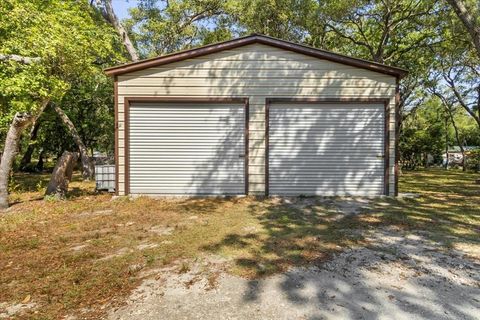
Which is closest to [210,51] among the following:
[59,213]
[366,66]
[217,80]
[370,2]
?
[217,80]

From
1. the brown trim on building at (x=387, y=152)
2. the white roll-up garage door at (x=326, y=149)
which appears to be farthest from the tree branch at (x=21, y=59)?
the brown trim on building at (x=387, y=152)

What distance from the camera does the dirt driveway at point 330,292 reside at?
2781 mm

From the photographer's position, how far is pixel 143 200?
7961mm

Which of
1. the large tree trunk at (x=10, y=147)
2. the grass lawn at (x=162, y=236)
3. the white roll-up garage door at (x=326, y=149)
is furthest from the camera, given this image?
the white roll-up garage door at (x=326, y=149)

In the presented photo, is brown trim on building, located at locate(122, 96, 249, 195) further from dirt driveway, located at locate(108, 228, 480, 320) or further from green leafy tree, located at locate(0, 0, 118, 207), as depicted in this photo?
dirt driveway, located at locate(108, 228, 480, 320)

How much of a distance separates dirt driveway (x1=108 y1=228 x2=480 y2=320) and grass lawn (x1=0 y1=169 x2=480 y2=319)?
0.81 feet

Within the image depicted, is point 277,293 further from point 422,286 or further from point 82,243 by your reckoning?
point 82,243

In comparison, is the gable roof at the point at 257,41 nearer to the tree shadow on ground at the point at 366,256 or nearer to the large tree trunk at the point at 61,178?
the large tree trunk at the point at 61,178

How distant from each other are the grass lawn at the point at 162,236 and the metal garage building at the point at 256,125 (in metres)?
0.67

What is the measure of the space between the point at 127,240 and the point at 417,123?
1129 inches

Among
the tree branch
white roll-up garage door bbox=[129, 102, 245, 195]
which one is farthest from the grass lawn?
the tree branch

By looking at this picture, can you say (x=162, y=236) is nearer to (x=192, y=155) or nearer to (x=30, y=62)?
(x=192, y=155)

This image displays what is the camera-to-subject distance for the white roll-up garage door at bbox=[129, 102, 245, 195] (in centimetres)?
839

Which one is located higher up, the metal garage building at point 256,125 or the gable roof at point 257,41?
the gable roof at point 257,41
